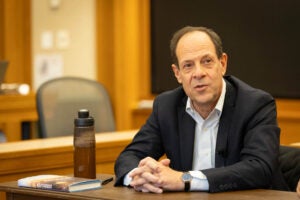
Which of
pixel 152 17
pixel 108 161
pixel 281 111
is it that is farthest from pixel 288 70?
pixel 108 161

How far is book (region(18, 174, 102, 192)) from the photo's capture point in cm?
275

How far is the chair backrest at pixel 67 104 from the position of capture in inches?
182

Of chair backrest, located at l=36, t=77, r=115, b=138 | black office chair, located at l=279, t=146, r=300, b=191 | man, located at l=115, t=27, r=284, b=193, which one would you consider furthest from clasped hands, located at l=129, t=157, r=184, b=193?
chair backrest, located at l=36, t=77, r=115, b=138

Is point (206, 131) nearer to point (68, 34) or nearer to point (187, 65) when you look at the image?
point (187, 65)

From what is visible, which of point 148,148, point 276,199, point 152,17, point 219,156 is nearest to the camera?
point 276,199

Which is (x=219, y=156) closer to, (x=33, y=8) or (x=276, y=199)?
(x=276, y=199)

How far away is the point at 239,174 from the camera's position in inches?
110

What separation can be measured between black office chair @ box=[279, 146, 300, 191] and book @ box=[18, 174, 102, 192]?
88 cm

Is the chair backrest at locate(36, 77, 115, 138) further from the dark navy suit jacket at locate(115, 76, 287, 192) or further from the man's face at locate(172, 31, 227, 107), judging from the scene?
the man's face at locate(172, 31, 227, 107)

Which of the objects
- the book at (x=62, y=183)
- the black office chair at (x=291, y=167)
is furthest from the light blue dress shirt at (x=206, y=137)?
the book at (x=62, y=183)

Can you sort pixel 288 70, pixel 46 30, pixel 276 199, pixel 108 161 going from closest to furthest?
pixel 276 199 → pixel 108 161 → pixel 288 70 → pixel 46 30

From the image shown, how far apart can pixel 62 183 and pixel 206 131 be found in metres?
0.73

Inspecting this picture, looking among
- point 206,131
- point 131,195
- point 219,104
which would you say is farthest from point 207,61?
point 131,195

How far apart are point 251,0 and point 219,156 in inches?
126
